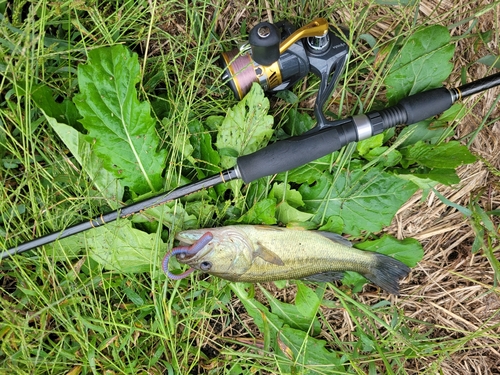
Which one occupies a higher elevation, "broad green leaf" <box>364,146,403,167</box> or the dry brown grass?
"broad green leaf" <box>364,146,403,167</box>

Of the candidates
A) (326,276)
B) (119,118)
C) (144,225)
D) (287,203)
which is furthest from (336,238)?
(119,118)

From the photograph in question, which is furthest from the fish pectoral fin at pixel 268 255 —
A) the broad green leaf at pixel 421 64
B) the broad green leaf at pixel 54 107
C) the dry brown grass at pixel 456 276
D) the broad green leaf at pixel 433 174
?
the broad green leaf at pixel 54 107

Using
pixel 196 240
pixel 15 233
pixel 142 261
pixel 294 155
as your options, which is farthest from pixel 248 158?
pixel 15 233

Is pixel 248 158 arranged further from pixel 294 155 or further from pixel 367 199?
pixel 367 199

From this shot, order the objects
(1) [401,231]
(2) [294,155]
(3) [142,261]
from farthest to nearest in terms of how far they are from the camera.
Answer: (1) [401,231], (3) [142,261], (2) [294,155]

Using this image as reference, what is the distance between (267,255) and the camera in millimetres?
2104

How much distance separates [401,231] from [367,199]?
36 cm

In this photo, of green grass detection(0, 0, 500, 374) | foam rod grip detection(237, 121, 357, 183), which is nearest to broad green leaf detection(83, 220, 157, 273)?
green grass detection(0, 0, 500, 374)

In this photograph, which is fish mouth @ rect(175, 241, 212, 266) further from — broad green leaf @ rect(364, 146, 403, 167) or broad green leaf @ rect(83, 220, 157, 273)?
broad green leaf @ rect(364, 146, 403, 167)

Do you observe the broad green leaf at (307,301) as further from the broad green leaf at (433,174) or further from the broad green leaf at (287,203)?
the broad green leaf at (433,174)

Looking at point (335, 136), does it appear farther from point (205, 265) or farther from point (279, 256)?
point (205, 265)

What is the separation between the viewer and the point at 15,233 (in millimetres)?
2229

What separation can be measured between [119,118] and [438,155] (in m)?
1.49

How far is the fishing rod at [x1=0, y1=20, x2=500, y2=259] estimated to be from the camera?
1871 millimetres
